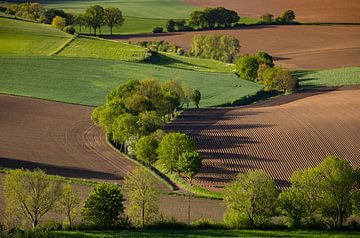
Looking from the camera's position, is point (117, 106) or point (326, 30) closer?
point (117, 106)

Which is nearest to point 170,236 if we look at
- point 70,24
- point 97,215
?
point 97,215

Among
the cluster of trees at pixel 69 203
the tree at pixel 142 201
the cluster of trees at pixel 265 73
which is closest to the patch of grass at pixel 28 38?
the cluster of trees at pixel 265 73

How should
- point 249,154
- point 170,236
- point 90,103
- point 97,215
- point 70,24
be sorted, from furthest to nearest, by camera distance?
point 70,24, point 90,103, point 249,154, point 97,215, point 170,236

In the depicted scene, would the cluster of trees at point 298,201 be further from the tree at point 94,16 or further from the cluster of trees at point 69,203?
the tree at point 94,16

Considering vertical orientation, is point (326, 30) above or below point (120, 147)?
above

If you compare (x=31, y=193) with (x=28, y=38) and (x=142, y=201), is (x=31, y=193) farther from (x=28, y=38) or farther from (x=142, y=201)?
(x=28, y=38)

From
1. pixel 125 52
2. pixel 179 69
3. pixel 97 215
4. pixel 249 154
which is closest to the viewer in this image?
pixel 97 215

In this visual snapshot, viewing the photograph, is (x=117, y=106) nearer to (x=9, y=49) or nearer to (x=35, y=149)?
(x=35, y=149)
